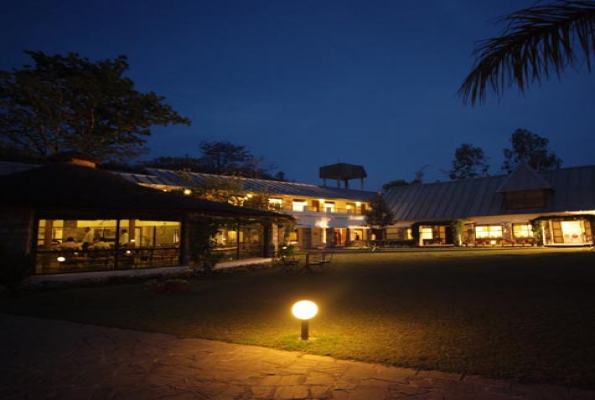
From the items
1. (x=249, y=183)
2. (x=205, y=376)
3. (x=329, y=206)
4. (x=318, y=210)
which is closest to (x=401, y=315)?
(x=205, y=376)

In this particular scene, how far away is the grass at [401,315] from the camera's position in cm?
452

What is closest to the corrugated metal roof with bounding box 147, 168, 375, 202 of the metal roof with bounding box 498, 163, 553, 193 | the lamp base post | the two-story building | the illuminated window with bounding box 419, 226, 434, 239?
the two-story building

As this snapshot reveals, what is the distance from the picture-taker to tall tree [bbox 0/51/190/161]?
1770 cm

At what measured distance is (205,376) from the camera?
4.12 meters

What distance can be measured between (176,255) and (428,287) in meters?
9.69

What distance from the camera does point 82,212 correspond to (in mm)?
12898

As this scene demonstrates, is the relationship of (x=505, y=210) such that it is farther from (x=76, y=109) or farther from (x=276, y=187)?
(x=76, y=109)

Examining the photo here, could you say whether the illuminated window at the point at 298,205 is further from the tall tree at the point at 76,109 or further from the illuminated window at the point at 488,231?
the tall tree at the point at 76,109

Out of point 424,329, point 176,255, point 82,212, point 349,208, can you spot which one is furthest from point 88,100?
point 349,208

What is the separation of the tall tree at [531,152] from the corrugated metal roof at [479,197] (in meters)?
13.4

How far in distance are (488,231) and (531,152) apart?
62.8 feet

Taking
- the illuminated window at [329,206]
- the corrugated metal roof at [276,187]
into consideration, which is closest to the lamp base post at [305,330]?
the corrugated metal roof at [276,187]

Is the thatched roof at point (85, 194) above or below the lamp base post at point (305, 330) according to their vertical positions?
above

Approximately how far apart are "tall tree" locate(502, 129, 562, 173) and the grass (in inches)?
1435
